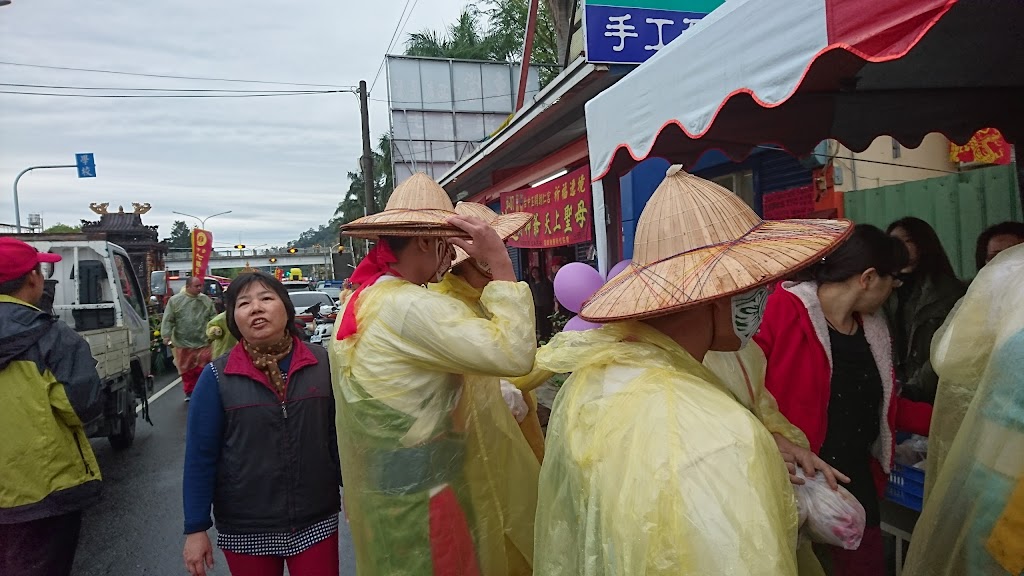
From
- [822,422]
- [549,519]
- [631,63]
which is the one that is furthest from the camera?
[631,63]

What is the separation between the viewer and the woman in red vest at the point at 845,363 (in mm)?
2137

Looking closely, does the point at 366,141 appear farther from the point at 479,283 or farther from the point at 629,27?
the point at 479,283

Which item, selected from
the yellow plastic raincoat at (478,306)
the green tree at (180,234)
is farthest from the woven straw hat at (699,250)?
the green tree at (180,234)

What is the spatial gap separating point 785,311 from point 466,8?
24735mm

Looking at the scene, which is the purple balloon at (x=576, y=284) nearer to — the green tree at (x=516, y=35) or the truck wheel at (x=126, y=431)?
the truck wheel at (x=126, y=431)

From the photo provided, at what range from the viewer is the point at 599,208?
353cm

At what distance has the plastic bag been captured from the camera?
4.36 feet

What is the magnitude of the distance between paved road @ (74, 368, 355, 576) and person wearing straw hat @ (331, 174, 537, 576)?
2.17 metres

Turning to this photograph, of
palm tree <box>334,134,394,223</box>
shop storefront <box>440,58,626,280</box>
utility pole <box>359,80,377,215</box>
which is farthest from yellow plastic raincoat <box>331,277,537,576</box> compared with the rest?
palm tree <box>334,134,394,223</box>

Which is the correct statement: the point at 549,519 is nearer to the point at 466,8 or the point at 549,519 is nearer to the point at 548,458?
the point at 548,458

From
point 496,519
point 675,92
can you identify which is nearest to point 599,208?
point 675,92

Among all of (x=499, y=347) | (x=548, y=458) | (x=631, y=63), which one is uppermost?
(x=631, y=63)

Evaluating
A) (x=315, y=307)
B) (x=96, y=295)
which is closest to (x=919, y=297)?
(x=96, y=295)

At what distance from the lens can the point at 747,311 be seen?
1.31m
